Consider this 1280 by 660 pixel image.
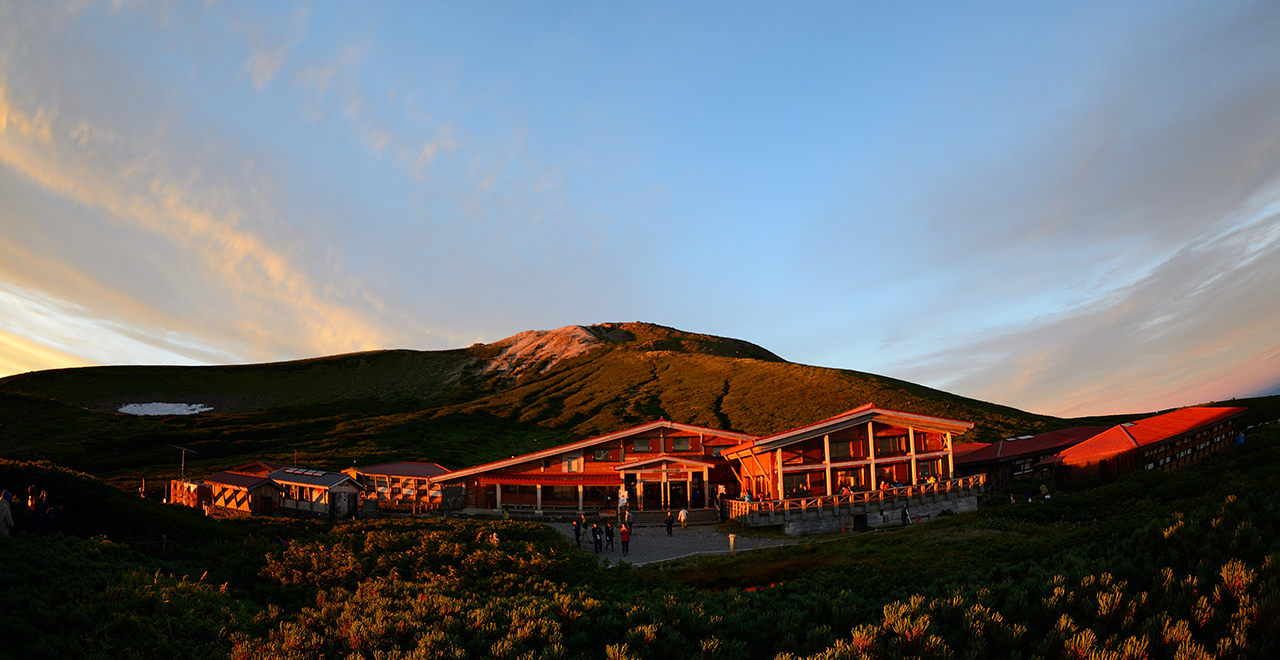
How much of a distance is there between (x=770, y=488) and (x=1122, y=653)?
118 ft

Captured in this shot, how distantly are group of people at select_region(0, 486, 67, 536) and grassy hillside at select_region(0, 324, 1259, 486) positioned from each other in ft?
173

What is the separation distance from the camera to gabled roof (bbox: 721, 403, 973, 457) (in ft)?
129

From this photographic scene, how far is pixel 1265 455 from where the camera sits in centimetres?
2667

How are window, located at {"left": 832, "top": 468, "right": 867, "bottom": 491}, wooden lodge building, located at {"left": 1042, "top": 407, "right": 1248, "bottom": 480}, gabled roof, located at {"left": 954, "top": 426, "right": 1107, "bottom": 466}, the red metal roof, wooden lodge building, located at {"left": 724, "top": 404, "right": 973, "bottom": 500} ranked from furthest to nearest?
the red metal roof
gabled roof, located at {"left": 954, "top": 426, "right": 1107, "bottom": 466}
window, located at {"left": 832, "top": 468, "right": 867, "bottom": 491}
wooden lodge building, located at {"left": 724, "top": 404, "right": 973, "bottom": 500}
wooden lodge building, located at {"left": 1042, "top": 407, "right": 1248, "bottom": 480}

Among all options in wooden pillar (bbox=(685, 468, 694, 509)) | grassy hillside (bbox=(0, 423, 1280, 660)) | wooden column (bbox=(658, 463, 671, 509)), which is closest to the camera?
grassy hillside (bbox=(0, 423, 1280, 660))

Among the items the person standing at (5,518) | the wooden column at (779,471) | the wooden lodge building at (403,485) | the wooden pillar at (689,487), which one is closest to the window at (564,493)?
the wooden lodge building at (403,485)

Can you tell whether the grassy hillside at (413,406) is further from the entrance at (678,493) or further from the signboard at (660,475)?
the signboard at (660,475)

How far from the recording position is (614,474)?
158ft

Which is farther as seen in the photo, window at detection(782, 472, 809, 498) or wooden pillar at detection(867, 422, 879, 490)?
window at detection(782, 472, 809, 498)

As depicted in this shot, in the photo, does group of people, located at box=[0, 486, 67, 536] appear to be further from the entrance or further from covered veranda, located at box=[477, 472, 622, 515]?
the entrance

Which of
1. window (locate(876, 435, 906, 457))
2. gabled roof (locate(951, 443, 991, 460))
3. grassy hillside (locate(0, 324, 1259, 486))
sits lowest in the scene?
gabled roof (locate(951, 443, 991, 460))

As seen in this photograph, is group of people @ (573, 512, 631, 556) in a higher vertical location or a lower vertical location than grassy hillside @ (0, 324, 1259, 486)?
lower

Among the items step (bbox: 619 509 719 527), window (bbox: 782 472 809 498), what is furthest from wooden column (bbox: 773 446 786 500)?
step (bbox: 619 509 719 527)

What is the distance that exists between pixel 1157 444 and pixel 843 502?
1897cm
